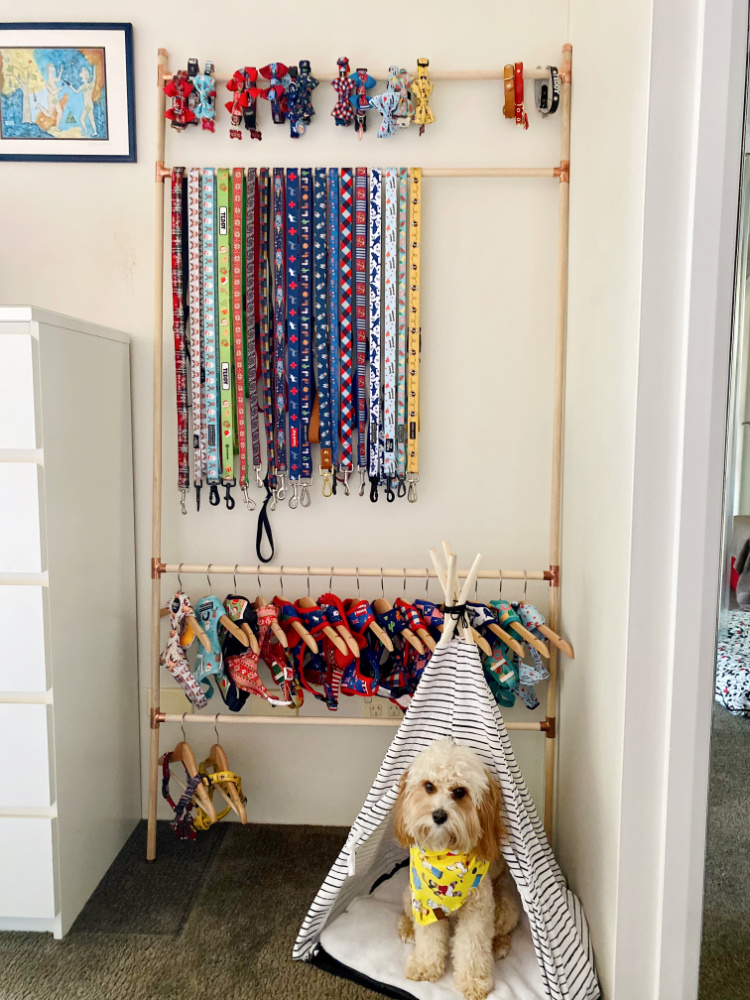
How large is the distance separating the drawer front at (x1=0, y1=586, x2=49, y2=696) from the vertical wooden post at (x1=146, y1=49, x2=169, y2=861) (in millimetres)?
425

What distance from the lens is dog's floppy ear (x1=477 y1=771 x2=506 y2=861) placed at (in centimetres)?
167

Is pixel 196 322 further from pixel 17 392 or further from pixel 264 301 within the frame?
pixel 17 392

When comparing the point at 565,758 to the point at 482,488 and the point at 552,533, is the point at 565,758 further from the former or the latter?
the point at 482,488

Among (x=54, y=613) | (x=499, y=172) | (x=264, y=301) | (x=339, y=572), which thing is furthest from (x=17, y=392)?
(x=499, y=172)

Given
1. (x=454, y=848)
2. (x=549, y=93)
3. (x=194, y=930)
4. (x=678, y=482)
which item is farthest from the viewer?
(x=549, y=93)

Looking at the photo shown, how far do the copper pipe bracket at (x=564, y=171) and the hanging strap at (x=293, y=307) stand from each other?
2.30 feet

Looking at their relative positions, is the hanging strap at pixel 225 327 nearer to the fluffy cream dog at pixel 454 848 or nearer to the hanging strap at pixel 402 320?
the hanging strap at pixel 402 320

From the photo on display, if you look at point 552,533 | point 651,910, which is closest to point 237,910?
point 651,910

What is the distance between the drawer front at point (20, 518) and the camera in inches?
69.7

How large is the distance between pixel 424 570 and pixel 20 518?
1.05 metres

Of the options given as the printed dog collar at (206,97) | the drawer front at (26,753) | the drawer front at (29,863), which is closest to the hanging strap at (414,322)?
the printed dog collar at (206,97)

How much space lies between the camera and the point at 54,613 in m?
1.84

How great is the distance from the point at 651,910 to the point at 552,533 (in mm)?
943

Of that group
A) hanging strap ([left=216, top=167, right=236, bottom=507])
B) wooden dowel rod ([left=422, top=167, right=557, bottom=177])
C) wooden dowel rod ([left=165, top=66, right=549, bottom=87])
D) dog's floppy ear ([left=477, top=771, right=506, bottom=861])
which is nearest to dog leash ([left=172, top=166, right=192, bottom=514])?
hanging strap ([left=216, top=167, right=236, bottom=507])
